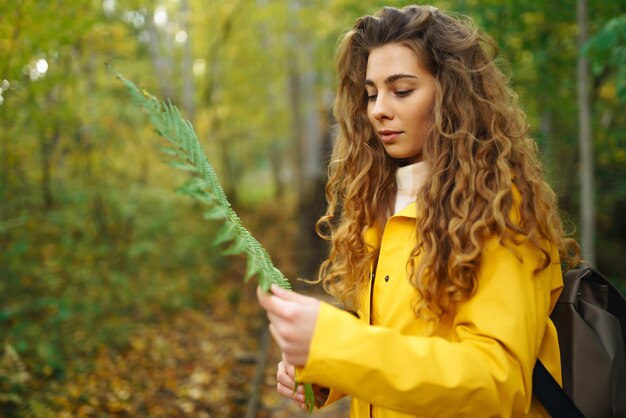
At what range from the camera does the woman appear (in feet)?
4.20

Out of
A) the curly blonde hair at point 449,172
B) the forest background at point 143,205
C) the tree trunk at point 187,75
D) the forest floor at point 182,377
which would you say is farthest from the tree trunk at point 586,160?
the tree trunk at point 187,75

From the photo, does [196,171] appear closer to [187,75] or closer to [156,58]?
[156,58]

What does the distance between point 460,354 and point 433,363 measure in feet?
0.27

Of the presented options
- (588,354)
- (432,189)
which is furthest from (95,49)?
(588,354)

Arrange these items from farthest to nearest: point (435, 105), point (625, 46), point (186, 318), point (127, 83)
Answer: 1. point (186, 318)
2. point (625, 46)
3. point (435, 105)
4. point (127, 83)

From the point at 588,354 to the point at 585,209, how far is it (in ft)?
14.8

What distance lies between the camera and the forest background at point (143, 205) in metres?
4.74

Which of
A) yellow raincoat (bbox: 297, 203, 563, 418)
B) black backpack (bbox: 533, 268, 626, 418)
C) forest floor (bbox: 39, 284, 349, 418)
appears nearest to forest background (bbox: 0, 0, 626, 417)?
forest floor (bbox: 39, 284, 349, 418)

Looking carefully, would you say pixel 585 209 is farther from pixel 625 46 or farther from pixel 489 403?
pixel 489 403

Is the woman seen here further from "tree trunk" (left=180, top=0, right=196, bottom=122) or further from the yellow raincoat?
"tree trunk" (left=180, top=0, right=196, bottom=122)

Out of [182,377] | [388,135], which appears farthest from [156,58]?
[388,135]

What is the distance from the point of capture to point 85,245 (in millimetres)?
7121

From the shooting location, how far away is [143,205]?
28.7ft

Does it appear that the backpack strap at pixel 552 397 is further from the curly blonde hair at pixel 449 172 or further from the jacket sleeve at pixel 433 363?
the curly blonde hair at pixel 449 172
